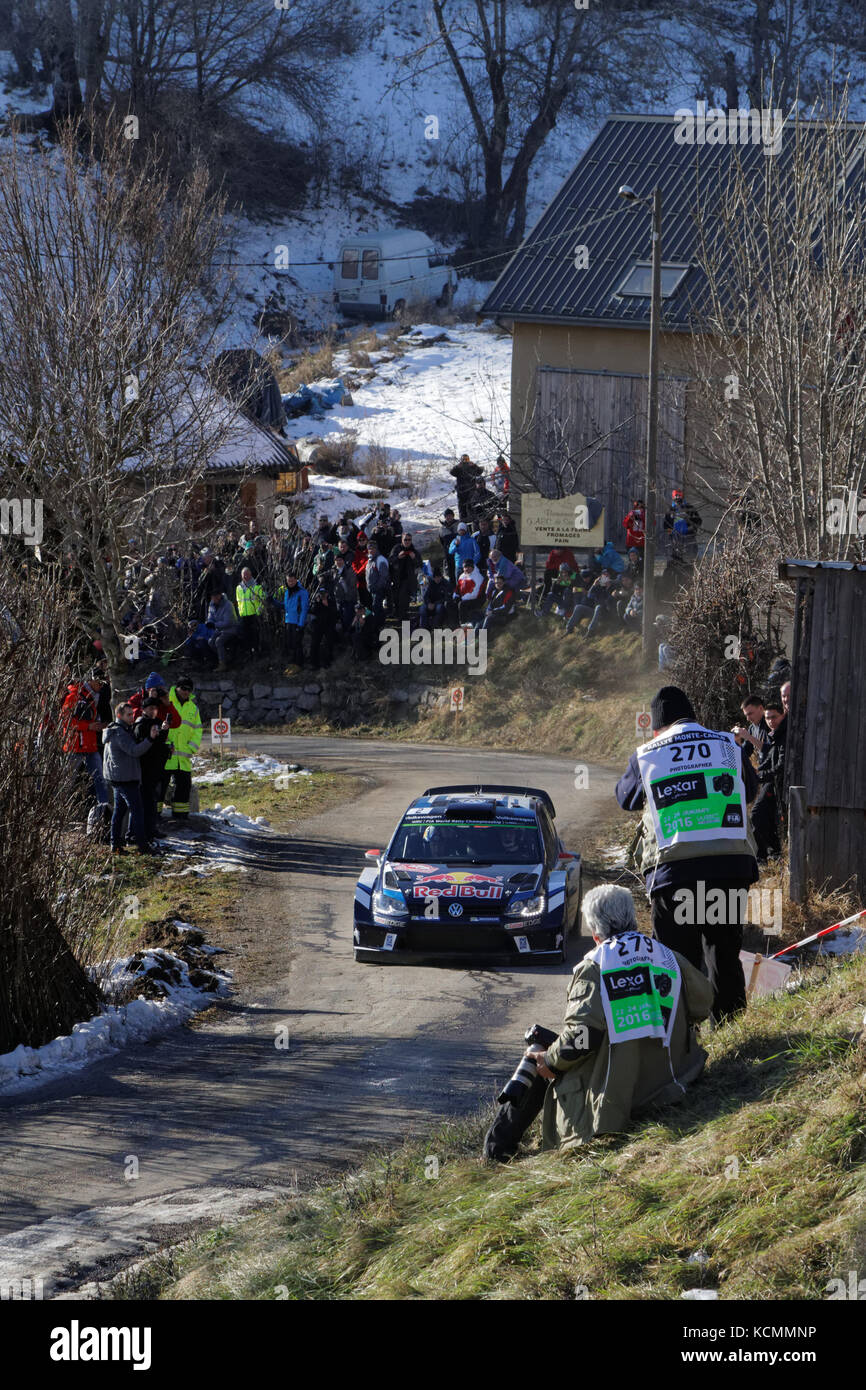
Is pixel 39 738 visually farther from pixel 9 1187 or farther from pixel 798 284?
pixel 798 284

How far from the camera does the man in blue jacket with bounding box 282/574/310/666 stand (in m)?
30.8

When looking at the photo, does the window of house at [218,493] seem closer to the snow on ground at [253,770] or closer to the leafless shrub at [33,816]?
the snow on ground at [253,770]

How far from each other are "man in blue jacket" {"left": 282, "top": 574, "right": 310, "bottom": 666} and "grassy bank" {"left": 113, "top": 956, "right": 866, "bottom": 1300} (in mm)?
23497

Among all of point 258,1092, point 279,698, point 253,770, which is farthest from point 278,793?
point 258,1092

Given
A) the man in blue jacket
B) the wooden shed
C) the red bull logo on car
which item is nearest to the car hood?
the red bull logo on car

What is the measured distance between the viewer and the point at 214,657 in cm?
3219

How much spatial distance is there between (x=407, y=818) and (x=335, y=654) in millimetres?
17575

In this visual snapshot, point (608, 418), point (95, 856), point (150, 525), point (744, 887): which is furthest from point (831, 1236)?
point (608, 418)

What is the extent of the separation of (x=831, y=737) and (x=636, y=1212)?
303 inches

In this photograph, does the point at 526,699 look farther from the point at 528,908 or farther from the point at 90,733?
the point at 528,908

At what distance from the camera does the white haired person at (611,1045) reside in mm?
7090

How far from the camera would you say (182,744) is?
64.8 ft

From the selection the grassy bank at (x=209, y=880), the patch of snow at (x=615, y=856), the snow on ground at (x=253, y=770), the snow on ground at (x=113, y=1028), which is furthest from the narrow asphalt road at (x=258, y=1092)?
the snow on ground at (x=253, y=770)

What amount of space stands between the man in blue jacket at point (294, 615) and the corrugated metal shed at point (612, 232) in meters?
7.87
